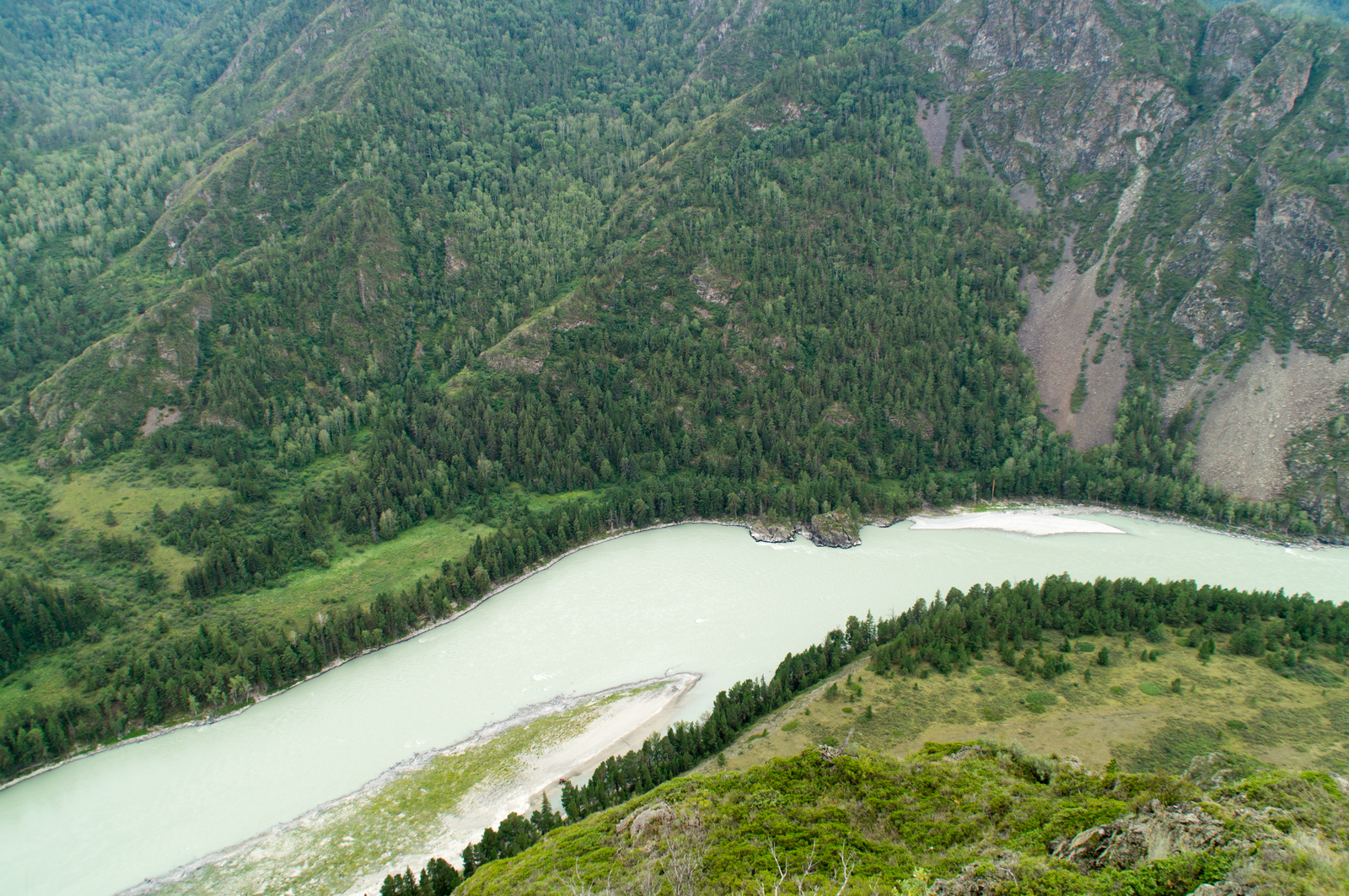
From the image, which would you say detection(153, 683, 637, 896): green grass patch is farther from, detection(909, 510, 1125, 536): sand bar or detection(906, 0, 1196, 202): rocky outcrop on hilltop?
detection(906, 0, 1196, 202): rocky outcrop on hilltop

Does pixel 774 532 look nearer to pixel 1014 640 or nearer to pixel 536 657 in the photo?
pixel 536 657

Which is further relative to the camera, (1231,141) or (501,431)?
(1231,141)

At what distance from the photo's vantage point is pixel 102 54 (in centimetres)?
18638

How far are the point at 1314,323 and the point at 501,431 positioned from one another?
11466 centimetres

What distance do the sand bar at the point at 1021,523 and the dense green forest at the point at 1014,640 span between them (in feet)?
89.8

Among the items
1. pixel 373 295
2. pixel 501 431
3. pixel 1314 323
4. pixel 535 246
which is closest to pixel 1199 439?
pixel 1314 323

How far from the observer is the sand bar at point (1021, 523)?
8725 cm

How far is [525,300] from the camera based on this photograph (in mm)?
122750

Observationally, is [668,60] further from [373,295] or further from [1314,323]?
[1314,323]

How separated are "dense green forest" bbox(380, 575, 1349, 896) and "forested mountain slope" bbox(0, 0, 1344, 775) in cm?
3089

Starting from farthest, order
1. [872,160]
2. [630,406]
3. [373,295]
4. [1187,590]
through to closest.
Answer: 1. [872,160]
2. [373,295]
3. [630,406]
4. [1187,590]

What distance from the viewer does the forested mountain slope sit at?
75.0m

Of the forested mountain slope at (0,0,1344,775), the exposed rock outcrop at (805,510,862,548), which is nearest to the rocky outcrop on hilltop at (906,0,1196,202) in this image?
the forested mountain slope at (0,0,1344,775)

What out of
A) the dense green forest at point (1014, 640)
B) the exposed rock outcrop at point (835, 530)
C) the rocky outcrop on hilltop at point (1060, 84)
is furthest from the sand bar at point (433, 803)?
the rocky outcrop on hilltop at point (1060, 84)
